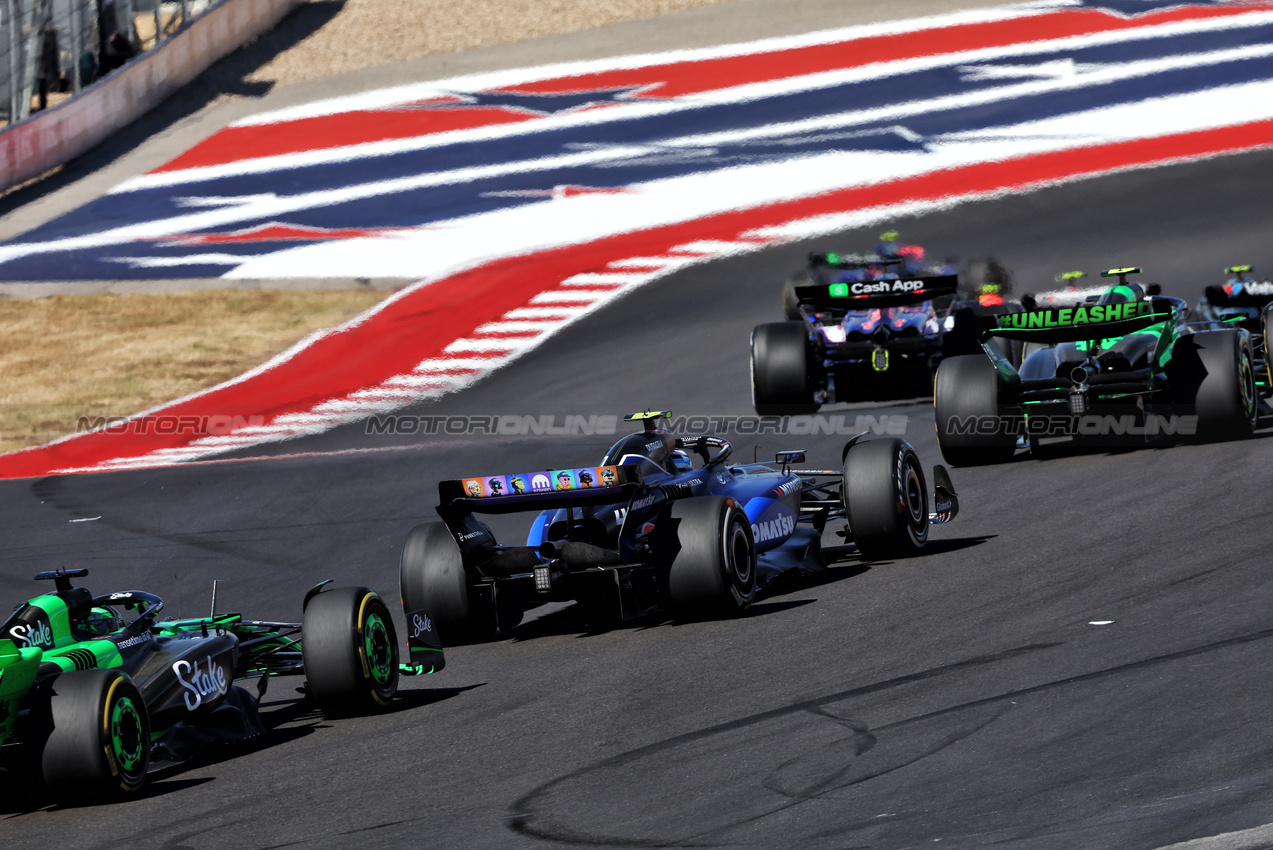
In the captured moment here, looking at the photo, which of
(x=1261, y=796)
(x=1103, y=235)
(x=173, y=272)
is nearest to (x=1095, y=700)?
(x=1261, y=796)

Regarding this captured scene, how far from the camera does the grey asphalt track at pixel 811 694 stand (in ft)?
19.2

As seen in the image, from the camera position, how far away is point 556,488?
9.48m

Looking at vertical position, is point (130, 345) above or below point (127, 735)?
above

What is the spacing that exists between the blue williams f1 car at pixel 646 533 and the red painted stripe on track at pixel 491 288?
31.0ft

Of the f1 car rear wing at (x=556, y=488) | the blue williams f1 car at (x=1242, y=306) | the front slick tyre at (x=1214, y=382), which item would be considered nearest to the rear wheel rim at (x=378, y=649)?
the f1 car rear wing at (x=556, y=488)

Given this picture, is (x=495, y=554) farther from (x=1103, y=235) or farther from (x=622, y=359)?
(x=1103, y=235)

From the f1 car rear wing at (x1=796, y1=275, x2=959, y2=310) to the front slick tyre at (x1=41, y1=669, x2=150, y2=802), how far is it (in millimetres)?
10239

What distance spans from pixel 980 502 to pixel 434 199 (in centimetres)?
1741

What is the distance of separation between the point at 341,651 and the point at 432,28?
28337mm

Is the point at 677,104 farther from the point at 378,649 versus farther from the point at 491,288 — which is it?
the point at 378,649

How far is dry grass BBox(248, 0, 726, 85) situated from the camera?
3419 cm

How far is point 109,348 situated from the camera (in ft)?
77.2

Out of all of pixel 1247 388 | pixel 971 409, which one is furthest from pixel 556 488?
pixel 1247 388
